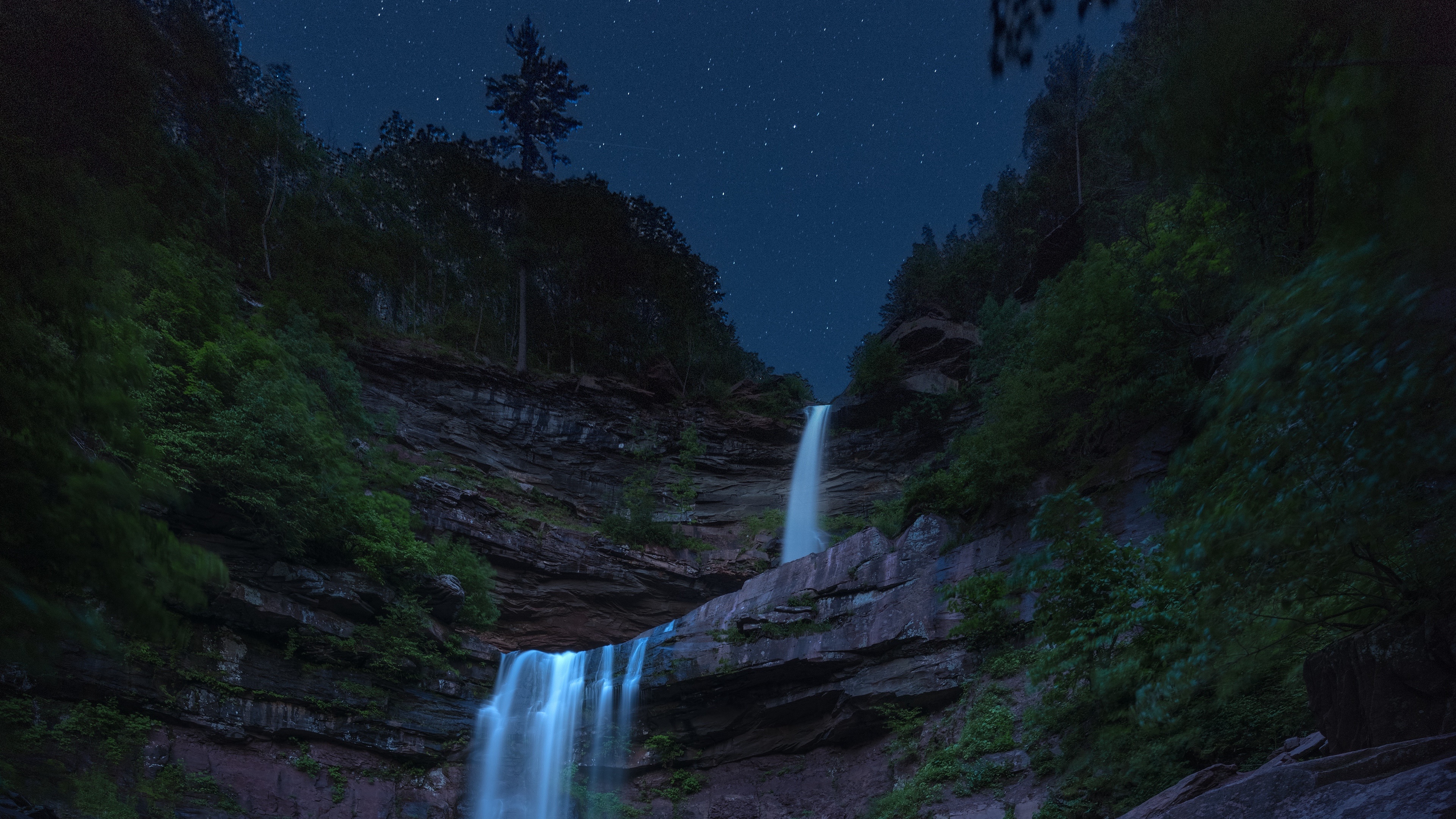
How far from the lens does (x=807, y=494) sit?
2797cm

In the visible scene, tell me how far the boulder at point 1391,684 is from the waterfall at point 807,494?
19.2 m

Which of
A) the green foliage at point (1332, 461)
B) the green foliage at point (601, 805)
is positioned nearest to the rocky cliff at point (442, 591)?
the green foliage at point (601, 805)

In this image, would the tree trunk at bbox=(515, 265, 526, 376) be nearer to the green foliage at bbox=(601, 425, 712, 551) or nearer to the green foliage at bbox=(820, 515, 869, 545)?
the green foliage at bbox=(601, 425, 712, 551)

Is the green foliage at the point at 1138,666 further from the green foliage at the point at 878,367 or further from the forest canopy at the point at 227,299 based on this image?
the green foliage at the point at 878,367

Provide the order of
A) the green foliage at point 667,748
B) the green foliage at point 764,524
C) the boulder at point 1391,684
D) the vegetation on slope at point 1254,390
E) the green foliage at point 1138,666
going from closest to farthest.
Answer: the vegetation on slope at point 1254,390 < the boulder at point 1391,684 < the green foliage at point 1138,666 < the green foliage at point 667,748 < the green foliage at point 764,524

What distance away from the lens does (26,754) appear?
1320 cm

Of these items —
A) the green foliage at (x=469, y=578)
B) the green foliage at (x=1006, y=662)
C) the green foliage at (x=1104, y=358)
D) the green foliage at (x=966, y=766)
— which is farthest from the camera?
the green foliage at (x=469, y=578)

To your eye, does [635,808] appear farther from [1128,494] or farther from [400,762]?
[1128,494]

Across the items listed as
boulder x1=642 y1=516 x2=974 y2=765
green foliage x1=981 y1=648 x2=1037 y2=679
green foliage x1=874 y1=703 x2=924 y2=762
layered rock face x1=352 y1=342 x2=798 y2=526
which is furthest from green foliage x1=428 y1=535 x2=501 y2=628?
green foliage x1=981 y1=648 x2=1037 y2=679

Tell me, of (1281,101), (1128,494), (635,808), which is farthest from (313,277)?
(1281,101)

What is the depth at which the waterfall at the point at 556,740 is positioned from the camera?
18.7 metres

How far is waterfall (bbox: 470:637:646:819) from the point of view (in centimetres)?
1869

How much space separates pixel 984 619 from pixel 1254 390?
12.1 metres

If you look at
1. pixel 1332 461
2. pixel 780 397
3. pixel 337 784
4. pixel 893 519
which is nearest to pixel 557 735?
pixel 337 784
